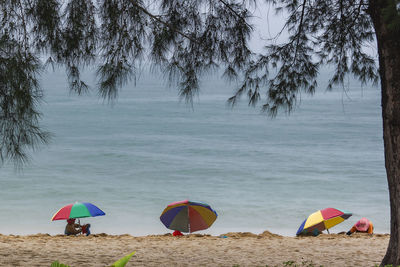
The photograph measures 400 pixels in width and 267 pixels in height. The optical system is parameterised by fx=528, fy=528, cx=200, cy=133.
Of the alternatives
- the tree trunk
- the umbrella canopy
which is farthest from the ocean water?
the umbrella canopy

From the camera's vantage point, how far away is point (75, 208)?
29.7ft

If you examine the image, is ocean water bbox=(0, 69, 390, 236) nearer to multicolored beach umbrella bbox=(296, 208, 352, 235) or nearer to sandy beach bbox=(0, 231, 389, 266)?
sandy beach bbox=(0, 231, 389, 266)

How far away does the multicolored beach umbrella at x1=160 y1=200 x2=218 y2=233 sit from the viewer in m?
8.94

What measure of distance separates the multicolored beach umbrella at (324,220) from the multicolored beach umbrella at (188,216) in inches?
68.4

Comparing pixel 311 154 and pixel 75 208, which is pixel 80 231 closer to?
pixel 75 208

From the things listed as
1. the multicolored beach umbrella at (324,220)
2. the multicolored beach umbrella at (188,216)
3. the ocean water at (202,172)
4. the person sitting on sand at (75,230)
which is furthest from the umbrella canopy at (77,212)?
the multicolored beach umbrella at (324,220)

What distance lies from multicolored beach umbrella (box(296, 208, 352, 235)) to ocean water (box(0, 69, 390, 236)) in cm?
448

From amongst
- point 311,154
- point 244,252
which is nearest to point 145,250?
point 244,252

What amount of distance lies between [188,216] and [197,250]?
5.75 feet

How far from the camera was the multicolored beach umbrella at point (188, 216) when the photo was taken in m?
8.94

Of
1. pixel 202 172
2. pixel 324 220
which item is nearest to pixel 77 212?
pixel 324 220

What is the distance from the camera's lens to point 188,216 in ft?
29.5

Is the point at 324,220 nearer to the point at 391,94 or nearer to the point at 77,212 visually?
the point at 77,212

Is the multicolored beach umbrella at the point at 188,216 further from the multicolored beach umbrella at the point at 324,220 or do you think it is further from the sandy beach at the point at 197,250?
the multicolored beach umbrella at the point at 324,220
